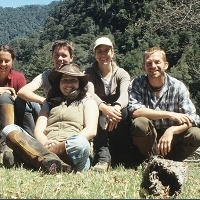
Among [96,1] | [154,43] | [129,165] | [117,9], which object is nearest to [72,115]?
[129,165]

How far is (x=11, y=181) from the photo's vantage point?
3.78 metres

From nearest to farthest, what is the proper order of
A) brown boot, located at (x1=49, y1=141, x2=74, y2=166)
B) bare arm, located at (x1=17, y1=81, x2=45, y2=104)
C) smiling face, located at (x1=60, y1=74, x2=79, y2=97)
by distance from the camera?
brown boot, located at (x1=49, y1=141, x2=74, y2=166) → smiling face, located at (x1=60, y1=74, x2=79, y2=97) → bare arm, located at (x1=17, y1=81, x2=45, y2=104)

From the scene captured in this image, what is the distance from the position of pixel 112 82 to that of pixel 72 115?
0.97 m

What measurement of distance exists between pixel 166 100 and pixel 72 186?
2.00 m

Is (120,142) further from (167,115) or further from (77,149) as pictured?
(77,149)

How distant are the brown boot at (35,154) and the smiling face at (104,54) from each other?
1618mm

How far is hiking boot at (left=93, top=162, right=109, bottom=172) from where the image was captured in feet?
15.7

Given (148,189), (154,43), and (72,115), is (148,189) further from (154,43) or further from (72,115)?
(154,43)

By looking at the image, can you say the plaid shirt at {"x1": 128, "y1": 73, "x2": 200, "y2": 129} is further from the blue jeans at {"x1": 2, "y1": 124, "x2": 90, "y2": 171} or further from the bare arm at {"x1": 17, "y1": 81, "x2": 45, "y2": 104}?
the bare arm at {"x1": 17, "y1": 81, "x2": 45, "y2": 104}

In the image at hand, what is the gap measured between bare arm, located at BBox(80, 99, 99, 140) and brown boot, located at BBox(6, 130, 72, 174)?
18.2 inches

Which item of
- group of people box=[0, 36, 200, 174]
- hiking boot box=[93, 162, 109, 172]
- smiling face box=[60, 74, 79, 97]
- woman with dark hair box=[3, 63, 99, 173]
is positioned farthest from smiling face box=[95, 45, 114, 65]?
hiking boot box=[93, 162, 109, 172]

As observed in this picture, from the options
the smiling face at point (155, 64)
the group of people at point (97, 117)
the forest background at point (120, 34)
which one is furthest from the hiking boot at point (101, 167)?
the forest background at point (120, 34)

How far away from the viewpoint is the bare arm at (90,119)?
4703 mm

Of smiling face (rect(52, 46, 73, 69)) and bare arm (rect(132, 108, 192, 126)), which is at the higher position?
smiling face (rect(52, 46, 73, 69))
